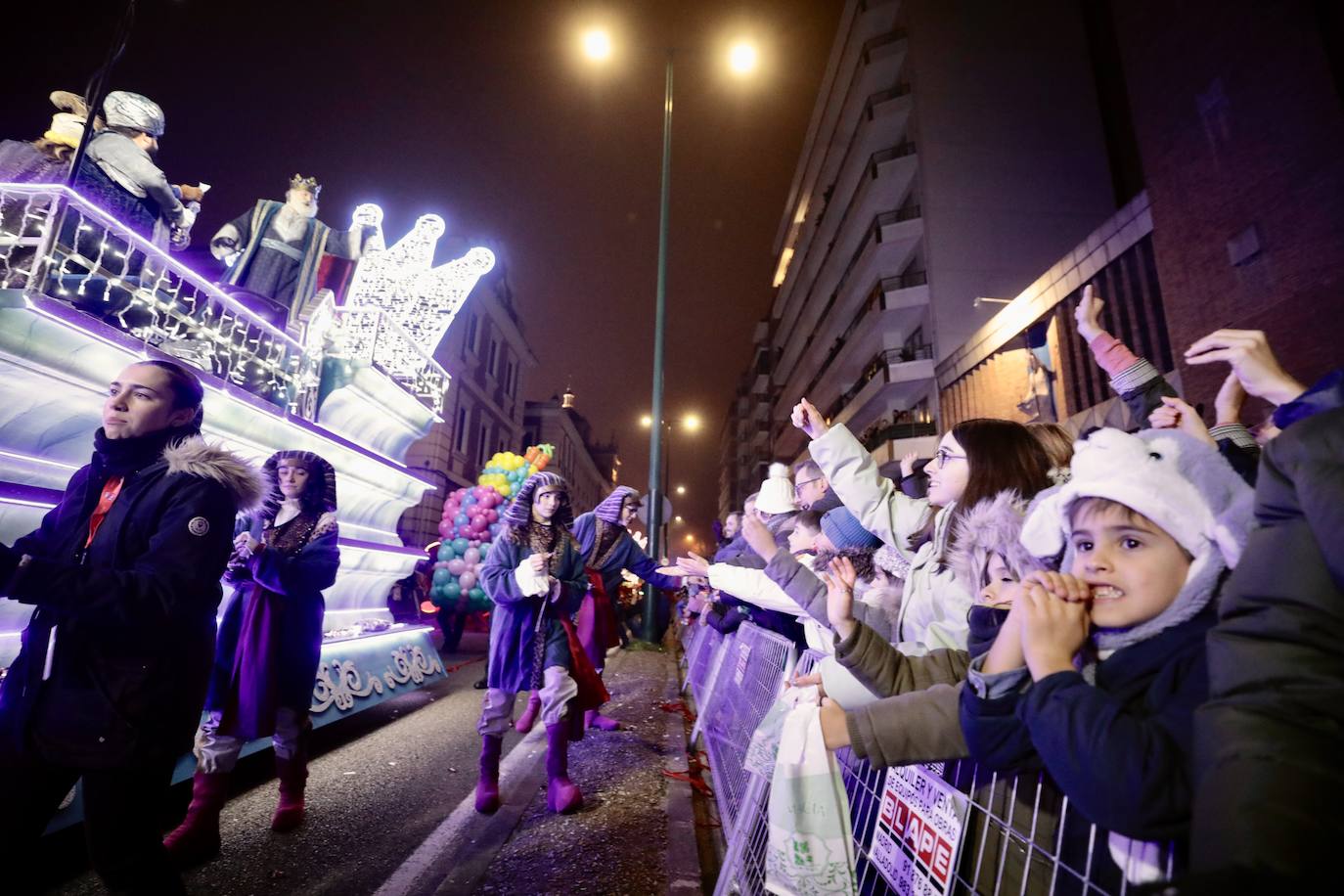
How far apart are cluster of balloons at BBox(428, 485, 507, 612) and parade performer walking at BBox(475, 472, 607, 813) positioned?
5.64 meters

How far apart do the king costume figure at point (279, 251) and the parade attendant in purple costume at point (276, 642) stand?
4.04 m

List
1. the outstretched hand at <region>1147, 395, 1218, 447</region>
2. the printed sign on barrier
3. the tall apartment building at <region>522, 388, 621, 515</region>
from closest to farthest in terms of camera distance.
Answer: the printed sign on barrier → the outstretched hand at <region>1147, 395, 1218, 447</region> → the tall apartment building at <region>522, 388, 621, 515</region>

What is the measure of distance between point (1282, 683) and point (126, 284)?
22.0 feet

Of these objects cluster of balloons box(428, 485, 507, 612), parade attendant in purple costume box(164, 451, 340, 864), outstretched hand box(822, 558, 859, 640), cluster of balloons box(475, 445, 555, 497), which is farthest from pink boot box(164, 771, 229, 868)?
cluster of balloons box(475, 445, 555, 497)

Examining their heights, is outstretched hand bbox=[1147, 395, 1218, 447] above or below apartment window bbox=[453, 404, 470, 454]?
below

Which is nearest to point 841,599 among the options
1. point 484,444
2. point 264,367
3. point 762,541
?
point 762,541

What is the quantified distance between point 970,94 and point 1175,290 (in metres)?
16.8

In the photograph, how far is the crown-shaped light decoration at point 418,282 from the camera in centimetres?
802

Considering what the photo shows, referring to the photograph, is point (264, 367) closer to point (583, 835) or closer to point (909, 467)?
point (583, 835)

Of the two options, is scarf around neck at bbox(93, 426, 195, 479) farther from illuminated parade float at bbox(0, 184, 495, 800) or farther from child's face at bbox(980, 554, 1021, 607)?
child's face at bbox(980, 554, 1021, 607)

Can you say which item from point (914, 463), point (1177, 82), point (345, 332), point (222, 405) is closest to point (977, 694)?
point (914, 463)

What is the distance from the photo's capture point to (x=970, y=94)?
23.3 metres

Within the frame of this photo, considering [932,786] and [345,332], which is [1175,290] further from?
[345,332]

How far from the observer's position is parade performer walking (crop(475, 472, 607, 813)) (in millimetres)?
3678
